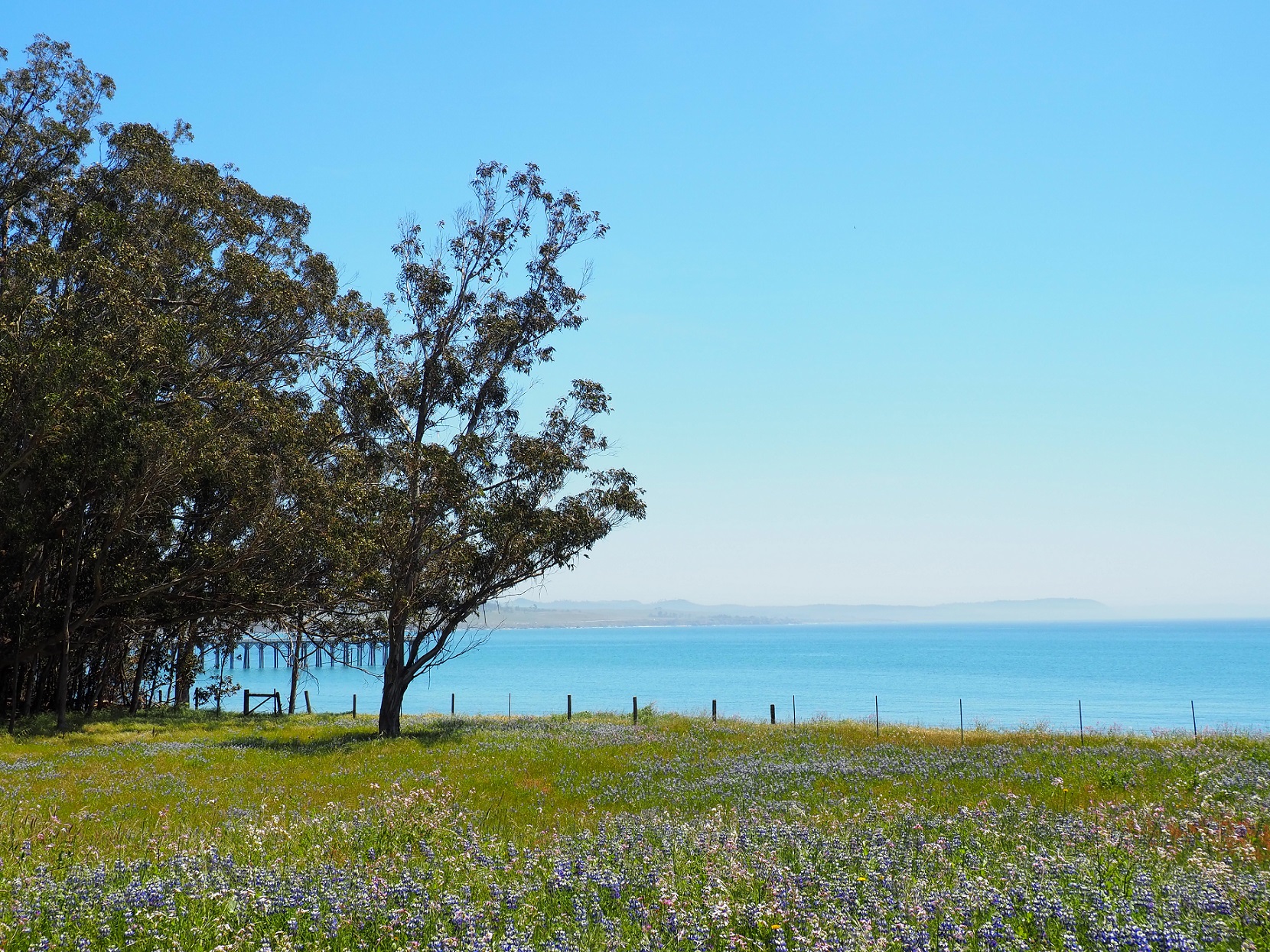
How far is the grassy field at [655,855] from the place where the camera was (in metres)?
6.93

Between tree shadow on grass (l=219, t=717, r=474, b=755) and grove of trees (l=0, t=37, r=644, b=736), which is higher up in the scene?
grove of trees (l=0, t=37, r=644, b=736)

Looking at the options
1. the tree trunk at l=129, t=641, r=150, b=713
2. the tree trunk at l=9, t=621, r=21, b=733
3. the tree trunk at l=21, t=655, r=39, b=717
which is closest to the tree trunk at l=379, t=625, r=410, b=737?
the tree trunk at l=9, t=621, r=21, b=733

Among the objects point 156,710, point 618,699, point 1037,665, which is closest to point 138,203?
point 156,710

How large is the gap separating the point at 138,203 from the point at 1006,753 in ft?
116

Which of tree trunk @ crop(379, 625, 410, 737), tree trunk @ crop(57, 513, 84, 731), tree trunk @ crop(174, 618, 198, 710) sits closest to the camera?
tree trunk @ crop(57, 513, 84, 731)

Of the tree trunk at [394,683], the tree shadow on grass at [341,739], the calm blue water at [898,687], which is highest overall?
the tree trunk at [394,683]

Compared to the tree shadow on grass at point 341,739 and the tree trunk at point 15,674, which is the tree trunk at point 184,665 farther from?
the tree shadow on grass at point 341,739

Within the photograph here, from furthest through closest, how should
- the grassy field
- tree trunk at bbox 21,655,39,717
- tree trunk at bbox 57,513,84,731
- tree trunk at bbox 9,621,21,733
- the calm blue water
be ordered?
the calm blue water → tree trunk at bbox 21,655,39,717 → tree trunk at bbox 9,621,21,733 → tree trunk at bbox 57,513,84,731 → the grassy field

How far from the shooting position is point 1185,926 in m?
7.07

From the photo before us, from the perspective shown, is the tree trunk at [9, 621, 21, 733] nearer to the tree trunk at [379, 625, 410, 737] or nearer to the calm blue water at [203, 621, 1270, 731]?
the calm blue water at [203, 621, 1270, 731]

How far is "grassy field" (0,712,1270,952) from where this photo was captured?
693cm

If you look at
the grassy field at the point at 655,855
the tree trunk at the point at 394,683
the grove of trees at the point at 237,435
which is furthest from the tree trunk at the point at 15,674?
the tree trunk at the point at 394,683

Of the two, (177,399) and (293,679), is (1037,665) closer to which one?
(293,679)

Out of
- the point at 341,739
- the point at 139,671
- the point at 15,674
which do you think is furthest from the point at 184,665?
the point at 341,739
